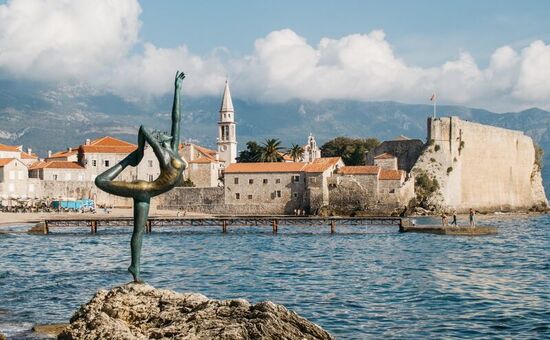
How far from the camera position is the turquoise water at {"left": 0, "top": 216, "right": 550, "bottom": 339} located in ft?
62.6

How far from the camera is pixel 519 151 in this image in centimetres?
10231

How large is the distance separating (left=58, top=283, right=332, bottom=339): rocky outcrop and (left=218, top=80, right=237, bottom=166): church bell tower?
91.8 metres

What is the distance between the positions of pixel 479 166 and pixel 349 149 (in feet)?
63.8

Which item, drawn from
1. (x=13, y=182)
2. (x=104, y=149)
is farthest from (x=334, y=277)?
(x=104, y=149)

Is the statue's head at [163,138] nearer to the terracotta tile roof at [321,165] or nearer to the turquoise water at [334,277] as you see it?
the turquoise water at [334,277]

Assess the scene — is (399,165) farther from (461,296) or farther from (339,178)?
(461,296)

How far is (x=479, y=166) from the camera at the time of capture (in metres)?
92.0

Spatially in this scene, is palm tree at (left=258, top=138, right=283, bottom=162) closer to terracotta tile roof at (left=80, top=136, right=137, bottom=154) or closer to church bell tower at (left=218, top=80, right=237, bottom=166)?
church bell tower at (left=218, top=80, right=237, bottom=166)

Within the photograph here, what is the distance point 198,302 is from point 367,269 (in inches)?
842

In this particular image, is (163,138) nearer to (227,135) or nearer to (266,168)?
(266,168)

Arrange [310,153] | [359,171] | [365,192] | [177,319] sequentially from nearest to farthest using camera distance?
[177,319], [365,192], [359,171], [310,153]

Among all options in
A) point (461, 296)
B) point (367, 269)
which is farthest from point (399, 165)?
point (461, 296)

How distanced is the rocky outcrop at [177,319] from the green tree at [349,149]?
9120 centimetres

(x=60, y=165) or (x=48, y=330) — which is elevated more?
(x=60, y=165)
